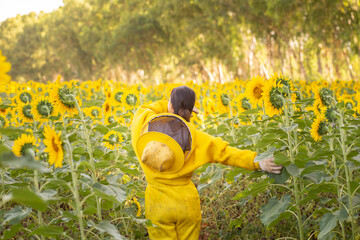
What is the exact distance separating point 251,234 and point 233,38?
16506 mm

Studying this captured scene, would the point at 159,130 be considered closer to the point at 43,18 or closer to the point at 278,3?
the point at 278,3

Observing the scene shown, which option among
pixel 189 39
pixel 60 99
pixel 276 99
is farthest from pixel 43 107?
pixel 189 39

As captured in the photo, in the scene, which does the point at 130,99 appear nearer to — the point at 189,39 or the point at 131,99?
the point at 131,99

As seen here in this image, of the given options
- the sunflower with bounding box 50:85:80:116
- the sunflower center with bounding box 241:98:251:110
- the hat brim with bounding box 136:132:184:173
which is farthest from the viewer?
the sunflower center with bounding box 241:98:251:110

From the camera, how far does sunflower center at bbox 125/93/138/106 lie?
393 centimetres

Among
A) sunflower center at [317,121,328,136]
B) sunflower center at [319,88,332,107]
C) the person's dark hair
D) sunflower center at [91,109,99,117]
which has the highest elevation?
the person's dark hair

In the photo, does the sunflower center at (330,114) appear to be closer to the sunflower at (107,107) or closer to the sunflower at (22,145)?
the sunflower at (22,145)

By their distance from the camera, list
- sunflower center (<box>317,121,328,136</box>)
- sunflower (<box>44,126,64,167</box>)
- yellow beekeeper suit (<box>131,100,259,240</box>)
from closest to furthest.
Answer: sunflower (<box>44,126,64,167</box>), yellow beekeeper suit (<box>131,100,259,240</box>), sunflower center (<box>317,121,328,136</box>)

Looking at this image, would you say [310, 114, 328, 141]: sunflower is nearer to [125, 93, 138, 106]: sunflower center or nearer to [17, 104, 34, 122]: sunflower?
[125, 93, 138, 106]: sunflower center

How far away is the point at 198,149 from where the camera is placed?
2359 millimetres

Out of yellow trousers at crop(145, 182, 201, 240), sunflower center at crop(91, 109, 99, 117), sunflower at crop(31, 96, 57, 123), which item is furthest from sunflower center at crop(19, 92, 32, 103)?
yellow trousers at crop(145, 182, 201, 240)

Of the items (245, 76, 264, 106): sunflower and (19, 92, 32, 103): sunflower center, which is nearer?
(245, 76, 264, 106): sunflower

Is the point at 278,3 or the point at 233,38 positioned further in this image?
the point at 233,38

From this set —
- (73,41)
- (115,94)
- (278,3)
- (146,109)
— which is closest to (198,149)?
(146,109)
